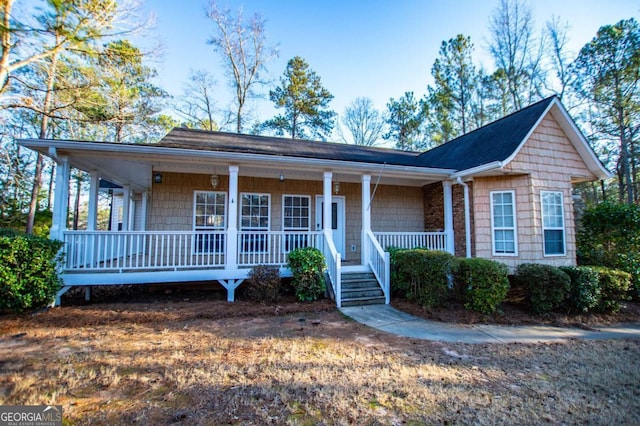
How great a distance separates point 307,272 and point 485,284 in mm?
3661

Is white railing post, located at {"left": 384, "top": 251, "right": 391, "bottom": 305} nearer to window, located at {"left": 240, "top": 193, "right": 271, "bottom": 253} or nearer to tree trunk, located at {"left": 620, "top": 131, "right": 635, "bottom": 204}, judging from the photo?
window, located at {"left": 240, "top": 193, "right": 271, "bottom": 253}

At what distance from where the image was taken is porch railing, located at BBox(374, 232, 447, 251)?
8.24m

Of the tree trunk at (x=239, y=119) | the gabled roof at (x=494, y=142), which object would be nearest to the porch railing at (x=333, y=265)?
the gabled roof at (x=494, y=142)

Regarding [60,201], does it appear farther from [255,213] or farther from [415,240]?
[415,240]

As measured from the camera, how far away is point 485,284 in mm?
5684

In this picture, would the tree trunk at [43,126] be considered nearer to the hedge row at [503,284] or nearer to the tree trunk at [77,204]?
the tree trunk at [77,204]

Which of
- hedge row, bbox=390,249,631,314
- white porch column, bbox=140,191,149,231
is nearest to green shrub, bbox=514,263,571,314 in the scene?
hedge row, bbox=390,249,631,314

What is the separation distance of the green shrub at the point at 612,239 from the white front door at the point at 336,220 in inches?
267

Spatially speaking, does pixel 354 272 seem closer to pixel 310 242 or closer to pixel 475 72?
pixel 310 242

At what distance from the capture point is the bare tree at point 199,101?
20547 mm

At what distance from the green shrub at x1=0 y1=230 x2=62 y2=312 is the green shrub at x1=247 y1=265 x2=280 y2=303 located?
Answer: 3660mm

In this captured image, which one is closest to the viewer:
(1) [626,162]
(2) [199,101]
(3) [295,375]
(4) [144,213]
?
(3) [295,375]

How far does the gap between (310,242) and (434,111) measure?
56.1 feet

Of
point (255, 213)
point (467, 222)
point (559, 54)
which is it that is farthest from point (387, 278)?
point (559, 54)
